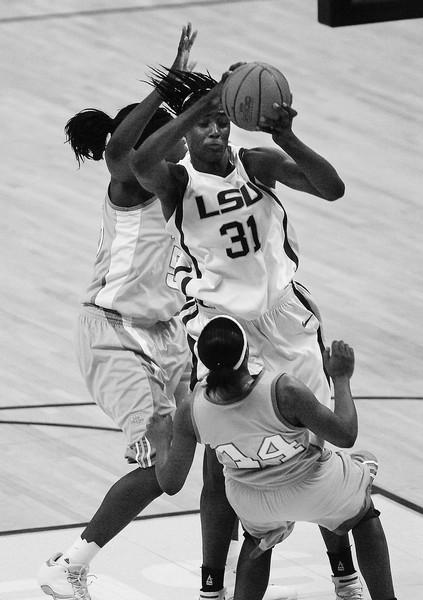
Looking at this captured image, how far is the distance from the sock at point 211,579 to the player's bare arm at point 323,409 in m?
0.96

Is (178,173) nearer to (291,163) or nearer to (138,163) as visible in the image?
(138,163)

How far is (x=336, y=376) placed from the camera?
15.8ft

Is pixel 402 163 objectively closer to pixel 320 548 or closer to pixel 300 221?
pixel 300 221

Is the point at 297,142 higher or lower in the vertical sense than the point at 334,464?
higher

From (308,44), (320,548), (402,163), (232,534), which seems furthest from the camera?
(308,44)

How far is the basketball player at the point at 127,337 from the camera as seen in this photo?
220 inches

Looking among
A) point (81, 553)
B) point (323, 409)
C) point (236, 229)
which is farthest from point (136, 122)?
point (81, 553)

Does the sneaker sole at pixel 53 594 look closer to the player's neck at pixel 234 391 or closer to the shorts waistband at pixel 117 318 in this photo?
the shorts waistband at pixel 117 318

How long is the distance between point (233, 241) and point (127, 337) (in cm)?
78

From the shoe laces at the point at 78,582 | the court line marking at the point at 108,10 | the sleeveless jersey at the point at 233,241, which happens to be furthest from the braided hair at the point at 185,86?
the court line marking at the point at 108,10

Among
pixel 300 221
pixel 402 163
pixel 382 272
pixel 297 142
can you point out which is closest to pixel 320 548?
pixel 297 142

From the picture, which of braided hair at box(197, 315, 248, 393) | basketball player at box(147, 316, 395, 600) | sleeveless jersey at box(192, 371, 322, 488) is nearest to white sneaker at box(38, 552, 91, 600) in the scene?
basketball player at box(147, 316, 395, 600)

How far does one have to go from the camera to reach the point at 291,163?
17.0 ft

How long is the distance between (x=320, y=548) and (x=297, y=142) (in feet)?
6.46
